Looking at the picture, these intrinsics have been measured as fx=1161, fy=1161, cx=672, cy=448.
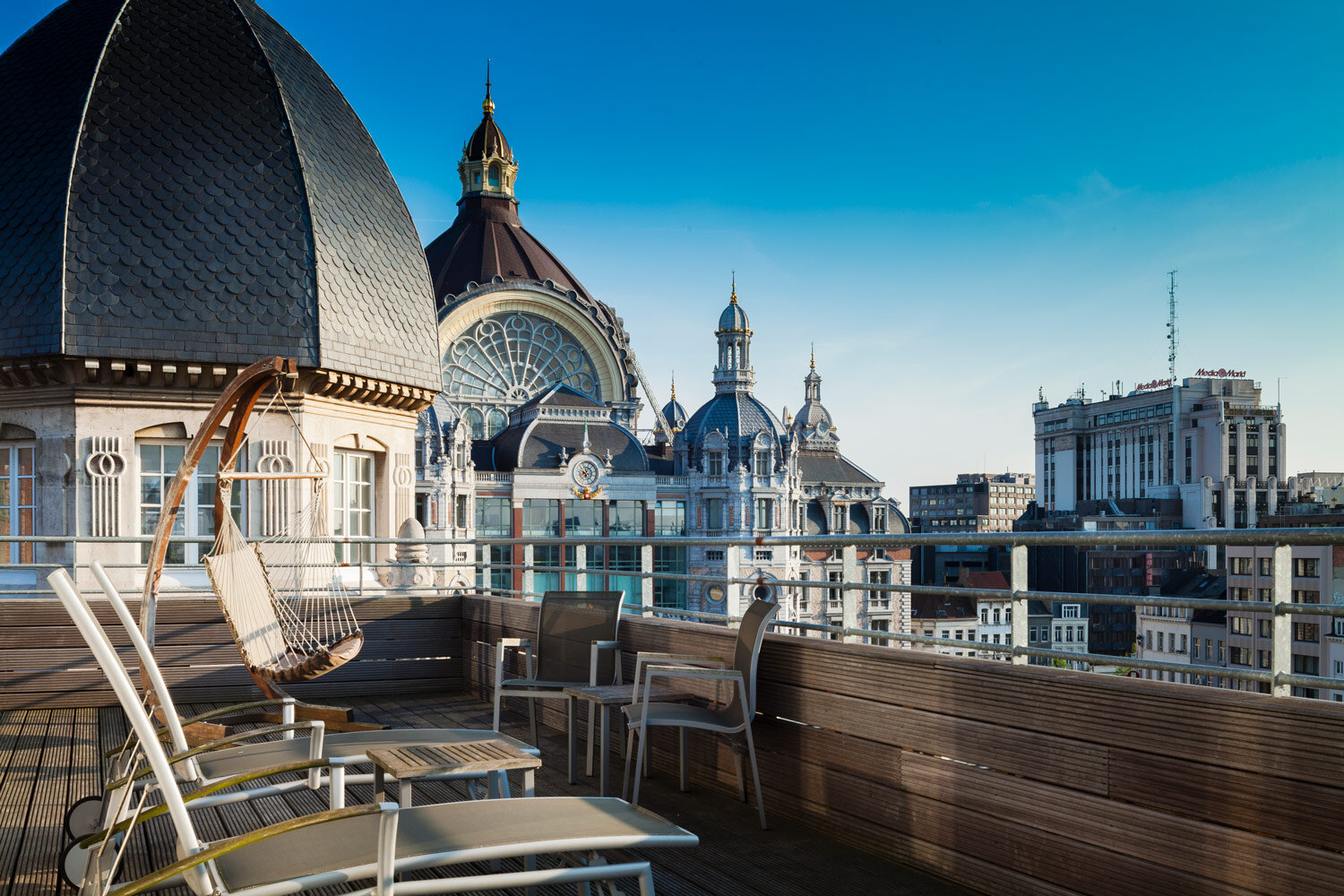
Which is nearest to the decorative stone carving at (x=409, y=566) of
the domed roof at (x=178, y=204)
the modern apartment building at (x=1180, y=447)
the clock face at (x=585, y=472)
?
the domed roof at (x=178, y=204)

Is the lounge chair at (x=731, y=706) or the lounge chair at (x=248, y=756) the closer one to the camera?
the lounge chair at (x=248, y=756)

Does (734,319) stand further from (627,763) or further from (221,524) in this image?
(627,763)

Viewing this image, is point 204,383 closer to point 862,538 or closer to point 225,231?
point 225,231

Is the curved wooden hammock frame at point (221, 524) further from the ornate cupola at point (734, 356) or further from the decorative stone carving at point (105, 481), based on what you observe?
the ornate cupola at point (734, 356)

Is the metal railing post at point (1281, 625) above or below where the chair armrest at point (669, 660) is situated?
above

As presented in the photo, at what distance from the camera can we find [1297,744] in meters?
3.00

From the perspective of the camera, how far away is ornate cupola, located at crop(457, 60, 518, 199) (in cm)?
6969

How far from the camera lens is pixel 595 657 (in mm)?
6078

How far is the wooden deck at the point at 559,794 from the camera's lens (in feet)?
13.4

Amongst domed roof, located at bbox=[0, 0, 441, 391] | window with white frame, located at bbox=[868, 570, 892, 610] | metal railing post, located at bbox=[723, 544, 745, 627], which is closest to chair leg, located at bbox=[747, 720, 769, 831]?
metal railing post, located at bbox=[723, 544, 745, 627]

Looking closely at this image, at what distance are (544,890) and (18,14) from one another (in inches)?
887

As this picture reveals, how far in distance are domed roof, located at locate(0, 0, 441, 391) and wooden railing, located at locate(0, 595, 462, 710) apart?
14.7ft

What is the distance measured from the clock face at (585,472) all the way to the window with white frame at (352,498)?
41929mm

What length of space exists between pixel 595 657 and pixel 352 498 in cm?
872
